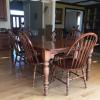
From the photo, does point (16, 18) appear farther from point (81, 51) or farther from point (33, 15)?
point (81, 51)

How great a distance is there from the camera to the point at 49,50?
2.12 m

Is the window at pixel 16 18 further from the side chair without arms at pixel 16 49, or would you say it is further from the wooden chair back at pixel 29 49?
the wooden chair back at pixel 29 49

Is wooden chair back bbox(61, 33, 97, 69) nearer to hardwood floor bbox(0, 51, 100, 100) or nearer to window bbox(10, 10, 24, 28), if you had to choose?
hardwood floor bbox(0, 51, 100, 100)

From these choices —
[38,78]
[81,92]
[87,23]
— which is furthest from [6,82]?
[87,23]

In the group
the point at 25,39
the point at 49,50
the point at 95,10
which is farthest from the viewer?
the point at 95,10

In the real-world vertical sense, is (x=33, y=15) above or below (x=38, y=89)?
above

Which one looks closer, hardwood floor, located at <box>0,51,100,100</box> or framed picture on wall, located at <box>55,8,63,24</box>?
hardwood floor, located at <box>0,51,100,100</box>

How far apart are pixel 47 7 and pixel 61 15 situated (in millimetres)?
2355

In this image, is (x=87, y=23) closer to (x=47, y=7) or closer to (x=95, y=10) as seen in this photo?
(x=95, y=10)

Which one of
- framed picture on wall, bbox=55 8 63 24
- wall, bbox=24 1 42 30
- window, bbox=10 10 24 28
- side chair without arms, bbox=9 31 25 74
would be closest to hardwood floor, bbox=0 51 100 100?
side chair without arms, bbox=9 31 25 74

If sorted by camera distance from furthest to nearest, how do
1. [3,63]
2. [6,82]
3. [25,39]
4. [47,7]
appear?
[47,7] < [3,63] < [6,82] < [25,39]

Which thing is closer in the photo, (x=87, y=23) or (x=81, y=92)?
(x=81, y=92)

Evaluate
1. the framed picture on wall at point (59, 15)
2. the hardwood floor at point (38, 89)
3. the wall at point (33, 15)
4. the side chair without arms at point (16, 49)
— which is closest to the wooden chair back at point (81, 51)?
the hardwood floor at point (38, 89)

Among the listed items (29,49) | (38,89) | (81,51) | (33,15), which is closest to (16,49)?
(29,49)
